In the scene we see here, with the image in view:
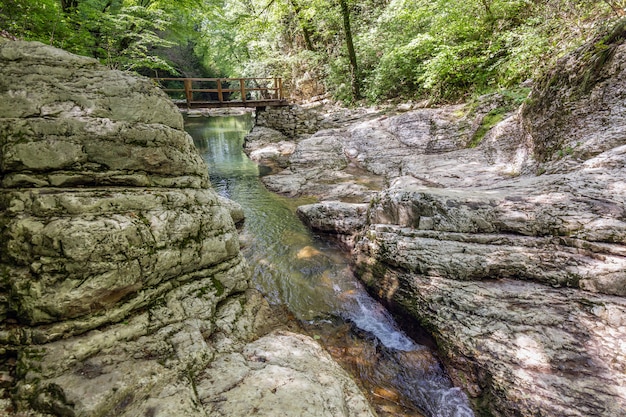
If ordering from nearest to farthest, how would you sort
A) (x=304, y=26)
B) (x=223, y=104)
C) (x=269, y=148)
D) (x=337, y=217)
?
(x=337, y=217), (x=223, y=104), (x=269, y=148), (x=304, y=26)

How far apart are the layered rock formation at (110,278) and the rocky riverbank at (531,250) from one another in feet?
5.59

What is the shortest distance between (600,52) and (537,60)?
12.3 ft

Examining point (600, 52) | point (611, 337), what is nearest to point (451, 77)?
point (600, 52)

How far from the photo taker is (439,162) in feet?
27.7

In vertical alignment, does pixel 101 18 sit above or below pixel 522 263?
above

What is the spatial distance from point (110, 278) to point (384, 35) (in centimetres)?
1785

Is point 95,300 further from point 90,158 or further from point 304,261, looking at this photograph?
point 304,261

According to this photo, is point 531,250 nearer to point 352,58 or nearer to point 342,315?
point 342,315

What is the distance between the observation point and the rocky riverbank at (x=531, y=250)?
3.04m

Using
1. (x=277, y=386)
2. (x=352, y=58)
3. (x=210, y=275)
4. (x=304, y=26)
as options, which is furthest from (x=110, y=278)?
(x=304, y=26)

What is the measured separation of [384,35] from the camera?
52.7 feet

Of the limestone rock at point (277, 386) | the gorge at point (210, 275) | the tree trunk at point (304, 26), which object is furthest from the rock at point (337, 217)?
the tree trunk at point (304, 26)

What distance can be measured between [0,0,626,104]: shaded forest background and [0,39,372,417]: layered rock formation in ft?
19.9

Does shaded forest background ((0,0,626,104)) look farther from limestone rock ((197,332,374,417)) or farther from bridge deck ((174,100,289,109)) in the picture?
limestone rock ((197,332,374,417))
